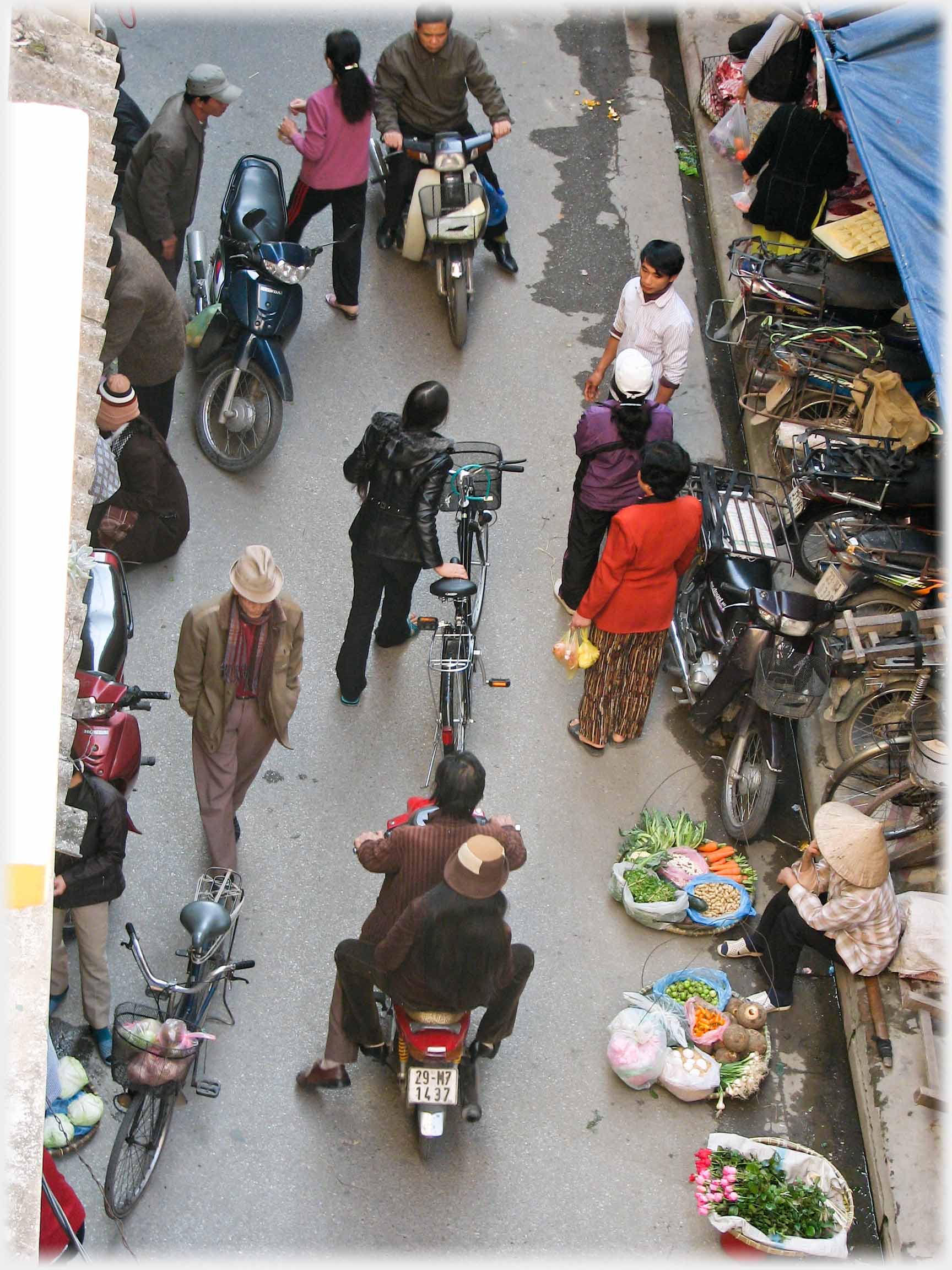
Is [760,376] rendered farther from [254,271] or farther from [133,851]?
[133,851]

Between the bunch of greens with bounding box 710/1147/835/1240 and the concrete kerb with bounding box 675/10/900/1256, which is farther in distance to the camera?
the concrete kerb with bounding box 675/10/900/1256

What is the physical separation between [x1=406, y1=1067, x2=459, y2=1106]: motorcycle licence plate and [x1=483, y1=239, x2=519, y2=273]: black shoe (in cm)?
647

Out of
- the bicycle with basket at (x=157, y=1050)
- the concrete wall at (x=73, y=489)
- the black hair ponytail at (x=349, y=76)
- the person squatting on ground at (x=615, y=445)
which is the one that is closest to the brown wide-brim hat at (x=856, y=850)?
the person squatting on ground at (x=615, y=445)

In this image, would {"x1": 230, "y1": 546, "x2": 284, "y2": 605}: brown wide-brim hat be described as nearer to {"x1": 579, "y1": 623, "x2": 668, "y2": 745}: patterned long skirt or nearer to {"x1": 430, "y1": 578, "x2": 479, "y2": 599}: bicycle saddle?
{"x1": 430, "y1": 578, "x2": 479, "y2": 599}: bicycle saddle

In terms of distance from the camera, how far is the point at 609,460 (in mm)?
7281

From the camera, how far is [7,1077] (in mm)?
3436

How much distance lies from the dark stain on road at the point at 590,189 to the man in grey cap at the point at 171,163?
9.37 ft

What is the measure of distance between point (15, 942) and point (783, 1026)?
4.31m

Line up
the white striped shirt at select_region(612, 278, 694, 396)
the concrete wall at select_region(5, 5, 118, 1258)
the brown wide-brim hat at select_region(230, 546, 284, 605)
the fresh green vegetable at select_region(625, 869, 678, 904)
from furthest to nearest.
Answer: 1. the white striped shirt at select_region(612, 278, 694, 396)
2. the fresh green vegetable at select_region(625, 869, 678, 904)
3. the brown wide-brim hat at select_region(230, 546, 284, 605)
4. the concrete wall at select_region(5, 5, 118, 1258)

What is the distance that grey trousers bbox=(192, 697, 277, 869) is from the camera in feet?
20.8

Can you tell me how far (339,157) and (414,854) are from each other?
5.30m

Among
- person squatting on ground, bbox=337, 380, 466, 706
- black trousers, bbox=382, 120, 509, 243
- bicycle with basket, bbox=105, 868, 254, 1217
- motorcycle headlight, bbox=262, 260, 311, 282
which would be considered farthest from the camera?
black trousers, bbox=382, 120, 509, 243

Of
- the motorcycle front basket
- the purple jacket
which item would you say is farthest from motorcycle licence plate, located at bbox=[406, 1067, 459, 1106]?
the motorcycle front basket

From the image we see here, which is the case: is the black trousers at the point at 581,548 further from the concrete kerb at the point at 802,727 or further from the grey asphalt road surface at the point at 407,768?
the concrete kerb at the point at 802,727
